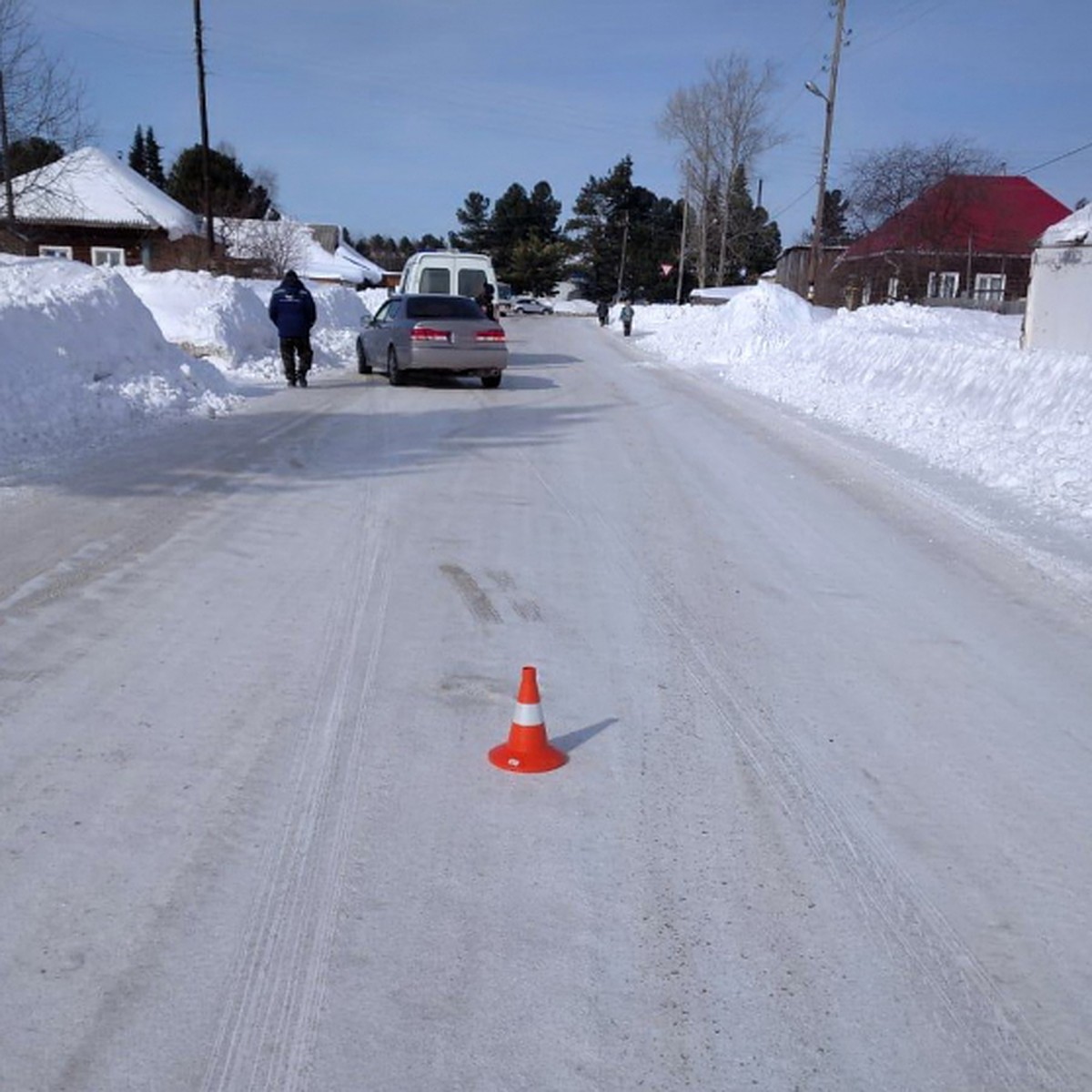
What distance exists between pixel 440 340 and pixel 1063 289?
38.6 feet

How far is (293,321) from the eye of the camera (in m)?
17.6

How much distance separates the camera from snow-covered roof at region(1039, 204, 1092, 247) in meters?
20.0

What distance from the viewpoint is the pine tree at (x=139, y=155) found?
10431 centimetres

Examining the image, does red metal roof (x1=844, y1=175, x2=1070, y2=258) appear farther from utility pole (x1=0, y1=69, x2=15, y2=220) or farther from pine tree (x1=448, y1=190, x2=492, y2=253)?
pine tree (x1=448, y1=190, x2=492, y2=253)

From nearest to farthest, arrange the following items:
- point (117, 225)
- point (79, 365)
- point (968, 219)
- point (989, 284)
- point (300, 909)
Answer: point (300, 909)
point (79, 365)
point (968, 219)
point (117, 225)
point (989, 284)

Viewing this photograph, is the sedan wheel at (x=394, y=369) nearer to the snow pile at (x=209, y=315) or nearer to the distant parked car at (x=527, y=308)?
the snow pile at (x=209, y=315)

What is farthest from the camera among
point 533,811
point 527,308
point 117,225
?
point 527,308

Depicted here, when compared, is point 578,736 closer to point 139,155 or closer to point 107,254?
point 107,254

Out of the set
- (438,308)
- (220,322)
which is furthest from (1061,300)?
(220,322)

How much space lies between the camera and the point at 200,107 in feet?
109

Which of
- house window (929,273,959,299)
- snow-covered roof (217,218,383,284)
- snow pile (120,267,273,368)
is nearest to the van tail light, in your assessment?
snow pile (120,267,273,368)

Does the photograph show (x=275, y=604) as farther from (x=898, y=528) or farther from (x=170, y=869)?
(x=898, y=528)

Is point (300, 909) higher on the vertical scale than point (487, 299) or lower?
lower

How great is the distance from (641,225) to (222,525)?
9809 centimetres
